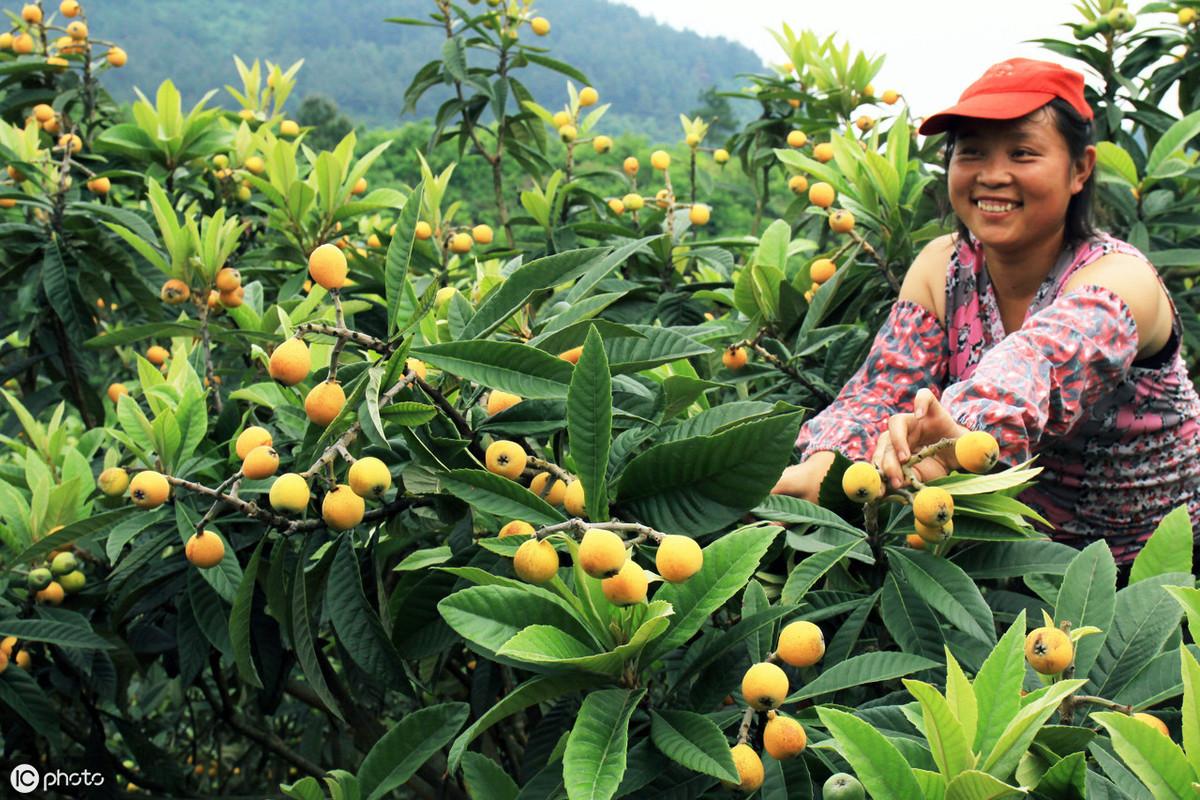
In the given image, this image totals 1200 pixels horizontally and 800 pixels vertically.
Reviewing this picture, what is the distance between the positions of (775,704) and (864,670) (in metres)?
0.13

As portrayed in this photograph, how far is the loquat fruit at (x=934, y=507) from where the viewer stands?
48.3 inches

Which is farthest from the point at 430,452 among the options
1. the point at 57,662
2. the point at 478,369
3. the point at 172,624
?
the point at 57,662

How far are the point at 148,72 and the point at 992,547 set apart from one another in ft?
274

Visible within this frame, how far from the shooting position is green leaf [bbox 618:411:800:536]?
1.18 m

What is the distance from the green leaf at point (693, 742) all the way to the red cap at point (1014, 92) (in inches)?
47.9

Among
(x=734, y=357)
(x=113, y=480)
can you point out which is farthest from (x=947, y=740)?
(x=113, y=480)

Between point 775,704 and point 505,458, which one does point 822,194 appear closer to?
point 505,458

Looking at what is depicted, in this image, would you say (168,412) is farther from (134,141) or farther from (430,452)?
(134,141)

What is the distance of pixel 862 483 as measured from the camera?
1.29m

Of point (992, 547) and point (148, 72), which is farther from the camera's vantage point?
point (148, 72)

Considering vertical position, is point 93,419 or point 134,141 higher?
point 134,141

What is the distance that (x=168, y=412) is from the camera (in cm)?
164

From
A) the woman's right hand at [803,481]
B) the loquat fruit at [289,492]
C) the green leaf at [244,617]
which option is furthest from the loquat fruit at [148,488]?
the woman's right hand at [803,481]

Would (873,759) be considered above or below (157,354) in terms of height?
above
